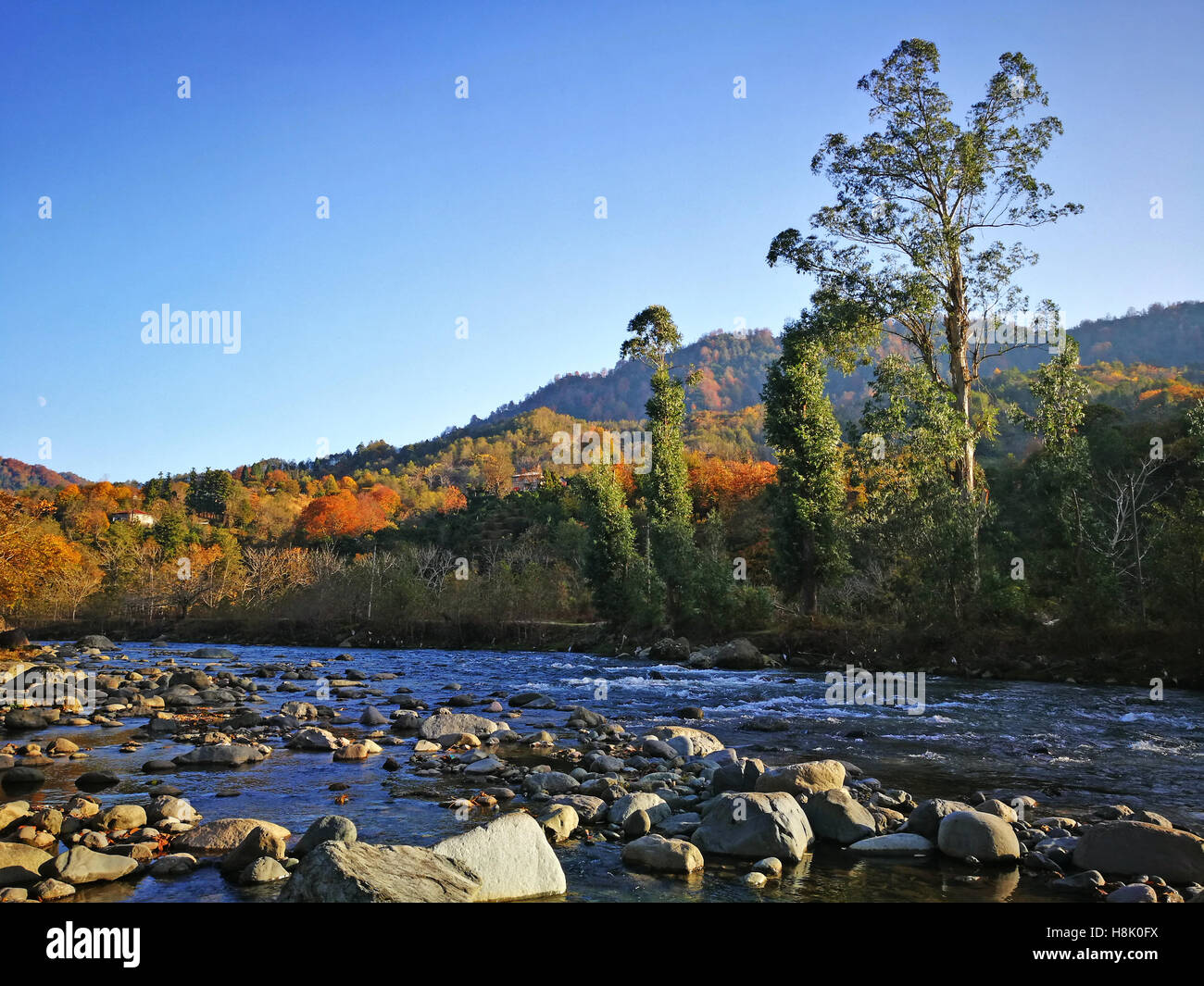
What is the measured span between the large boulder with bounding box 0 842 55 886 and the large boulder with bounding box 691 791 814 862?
6921 millimetres

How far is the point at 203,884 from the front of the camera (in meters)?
8.21

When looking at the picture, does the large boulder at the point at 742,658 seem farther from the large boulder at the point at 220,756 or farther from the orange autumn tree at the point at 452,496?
the orange autumn tree at the point at 452,496

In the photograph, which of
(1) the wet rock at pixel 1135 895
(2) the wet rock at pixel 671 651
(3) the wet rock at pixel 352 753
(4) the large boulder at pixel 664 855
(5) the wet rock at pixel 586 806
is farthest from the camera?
(2) the wet rock at pixel 671 651

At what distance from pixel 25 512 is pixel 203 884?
32.1 metres

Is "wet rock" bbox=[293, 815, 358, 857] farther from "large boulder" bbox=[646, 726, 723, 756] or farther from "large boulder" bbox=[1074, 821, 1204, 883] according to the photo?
"large boulder" bbox=[646, 726, 723, 756]

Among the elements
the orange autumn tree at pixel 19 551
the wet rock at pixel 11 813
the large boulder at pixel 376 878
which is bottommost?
the wet rock at pixel 11 813

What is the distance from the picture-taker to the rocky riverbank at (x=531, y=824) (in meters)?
7.88

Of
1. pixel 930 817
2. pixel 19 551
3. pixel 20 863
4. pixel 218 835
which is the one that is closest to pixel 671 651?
pixel 19 551

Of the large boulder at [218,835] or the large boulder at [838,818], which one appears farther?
→ the large boulder at [838,818]

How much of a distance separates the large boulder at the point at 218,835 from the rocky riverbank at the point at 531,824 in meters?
0.02

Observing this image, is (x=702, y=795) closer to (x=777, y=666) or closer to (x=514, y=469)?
(x=777, y=666)

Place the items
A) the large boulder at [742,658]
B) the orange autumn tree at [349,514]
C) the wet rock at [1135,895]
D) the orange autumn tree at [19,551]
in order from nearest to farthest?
the wet rock at [1135,895] < the orange autumn tree at [19,551] < the large boulder at [742,658] < the orange autumn tree at [349,514]

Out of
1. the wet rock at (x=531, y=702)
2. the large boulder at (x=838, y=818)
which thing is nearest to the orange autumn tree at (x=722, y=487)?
the wet rock at (x=531, y=702)
